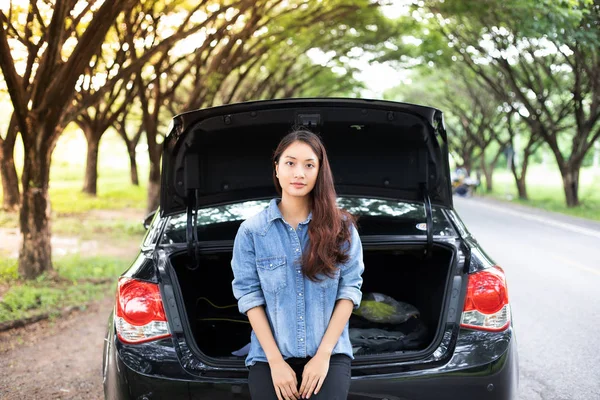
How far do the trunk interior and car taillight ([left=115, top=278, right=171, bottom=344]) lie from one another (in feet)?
1.04

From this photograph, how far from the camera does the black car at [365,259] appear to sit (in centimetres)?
263

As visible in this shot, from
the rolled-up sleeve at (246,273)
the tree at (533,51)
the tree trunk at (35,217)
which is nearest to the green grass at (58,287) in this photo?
the tree trunk at (35,217)

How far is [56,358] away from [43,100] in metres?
3.42

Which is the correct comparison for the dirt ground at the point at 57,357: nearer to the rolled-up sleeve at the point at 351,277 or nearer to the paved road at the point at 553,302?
the rolled-up sleeve at the point at 351,277

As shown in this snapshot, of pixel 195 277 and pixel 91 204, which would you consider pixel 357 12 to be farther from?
pixel 195 277

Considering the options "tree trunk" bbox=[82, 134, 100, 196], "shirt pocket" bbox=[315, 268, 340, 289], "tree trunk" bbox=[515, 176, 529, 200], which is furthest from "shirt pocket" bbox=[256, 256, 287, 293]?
"tree trunk" bbox=[515, 176, 529, 200]

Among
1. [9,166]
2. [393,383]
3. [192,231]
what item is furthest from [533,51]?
[393,383]

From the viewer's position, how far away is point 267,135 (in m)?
3.60

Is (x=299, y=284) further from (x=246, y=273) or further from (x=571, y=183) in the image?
(x=571, y=183)

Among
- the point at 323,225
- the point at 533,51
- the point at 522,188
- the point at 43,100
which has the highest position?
the point at 533,51

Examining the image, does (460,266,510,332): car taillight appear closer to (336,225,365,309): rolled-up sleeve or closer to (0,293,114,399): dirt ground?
(336,225,365,309): rolled-up sleeve

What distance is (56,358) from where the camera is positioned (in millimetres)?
5133

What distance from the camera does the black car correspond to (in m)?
2.63

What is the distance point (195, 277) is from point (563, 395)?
8.20ft
